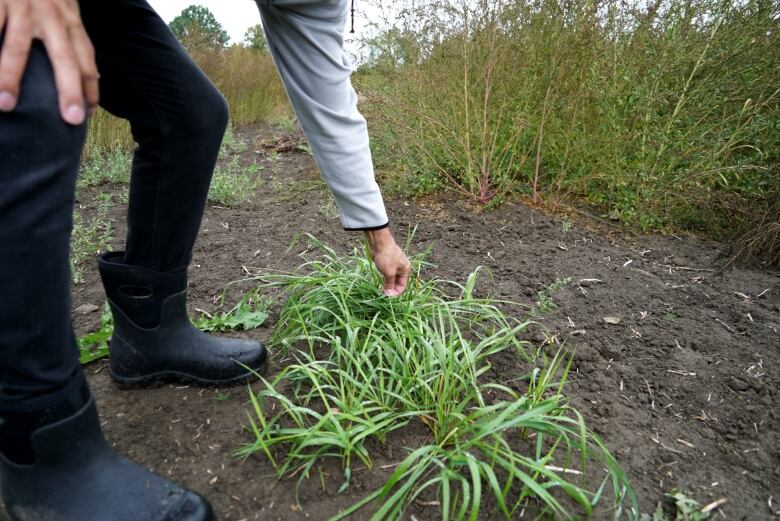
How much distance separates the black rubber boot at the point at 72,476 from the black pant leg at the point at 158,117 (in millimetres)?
513

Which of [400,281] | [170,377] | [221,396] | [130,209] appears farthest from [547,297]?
[130,209]

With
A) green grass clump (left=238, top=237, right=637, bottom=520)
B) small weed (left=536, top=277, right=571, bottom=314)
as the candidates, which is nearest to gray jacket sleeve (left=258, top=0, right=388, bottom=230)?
green grass clump (left=238, top=237, right=637, bottom=520)

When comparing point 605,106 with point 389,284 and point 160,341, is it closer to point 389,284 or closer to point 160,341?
point 389,284

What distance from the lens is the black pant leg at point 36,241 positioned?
82 cm

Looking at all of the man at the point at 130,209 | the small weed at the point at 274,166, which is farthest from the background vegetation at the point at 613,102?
the man at the point at 130,209

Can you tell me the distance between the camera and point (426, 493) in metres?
1.27

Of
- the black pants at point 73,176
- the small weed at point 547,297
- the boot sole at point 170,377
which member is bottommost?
the boot sole at point 170,377

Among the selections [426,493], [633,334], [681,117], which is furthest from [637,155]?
[426,493]

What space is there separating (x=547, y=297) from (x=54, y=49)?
6.17 feet

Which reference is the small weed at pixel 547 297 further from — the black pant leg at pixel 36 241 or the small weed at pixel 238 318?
the black pant leg at pixel 36 241

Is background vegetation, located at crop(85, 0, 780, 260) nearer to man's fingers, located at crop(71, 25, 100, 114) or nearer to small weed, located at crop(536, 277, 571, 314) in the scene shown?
small weed, located at crop(536, 277, 571, 314)

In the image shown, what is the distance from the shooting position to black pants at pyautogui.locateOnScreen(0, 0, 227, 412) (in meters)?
0.84

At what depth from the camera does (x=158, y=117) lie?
1.31 m

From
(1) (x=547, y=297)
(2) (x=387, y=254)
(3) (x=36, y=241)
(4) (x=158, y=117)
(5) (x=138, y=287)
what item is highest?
(4) (x=158, y=117)
